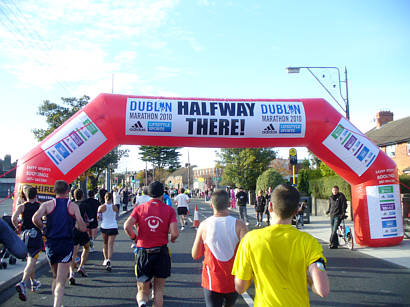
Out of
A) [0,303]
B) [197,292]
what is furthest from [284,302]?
[0,303]

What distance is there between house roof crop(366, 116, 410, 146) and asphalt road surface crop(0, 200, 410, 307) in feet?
75.1

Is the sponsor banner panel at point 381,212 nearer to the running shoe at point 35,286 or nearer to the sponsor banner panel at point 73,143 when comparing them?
the sponsor banner panel at point 73,143

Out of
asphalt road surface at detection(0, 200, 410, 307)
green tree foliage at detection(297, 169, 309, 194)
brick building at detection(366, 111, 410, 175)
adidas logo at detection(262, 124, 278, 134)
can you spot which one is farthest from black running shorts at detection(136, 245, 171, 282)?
brick building at detection(366, 111, 410, 175)

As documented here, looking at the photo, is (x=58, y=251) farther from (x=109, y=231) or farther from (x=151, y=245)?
(x=109, y=231)

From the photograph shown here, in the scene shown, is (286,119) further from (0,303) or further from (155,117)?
(0,303)

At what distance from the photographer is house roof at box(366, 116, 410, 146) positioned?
1090 inches

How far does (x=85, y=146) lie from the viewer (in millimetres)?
8391

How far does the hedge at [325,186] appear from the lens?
59.7 ft

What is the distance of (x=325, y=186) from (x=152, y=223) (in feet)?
61.4

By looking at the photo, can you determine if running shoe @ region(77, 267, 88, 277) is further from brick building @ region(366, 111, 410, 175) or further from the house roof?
the house roof

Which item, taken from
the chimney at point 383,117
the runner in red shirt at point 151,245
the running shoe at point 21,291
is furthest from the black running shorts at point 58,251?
the chimney at point 383,117

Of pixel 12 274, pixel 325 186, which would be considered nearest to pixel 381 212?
pixel 12 274

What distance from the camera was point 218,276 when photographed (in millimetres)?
3436

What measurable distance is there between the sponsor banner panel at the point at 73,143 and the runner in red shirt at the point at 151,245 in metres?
4.52
